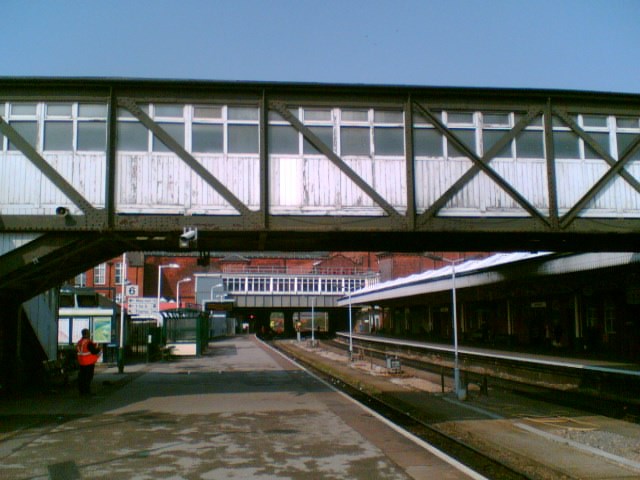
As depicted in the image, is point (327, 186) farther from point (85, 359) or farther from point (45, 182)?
point (85, 359)

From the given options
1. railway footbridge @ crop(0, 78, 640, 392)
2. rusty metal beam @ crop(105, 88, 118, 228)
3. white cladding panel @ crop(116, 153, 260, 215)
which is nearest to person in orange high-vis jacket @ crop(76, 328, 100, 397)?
railway footbridge @ crop(0, 78, 640, 392)

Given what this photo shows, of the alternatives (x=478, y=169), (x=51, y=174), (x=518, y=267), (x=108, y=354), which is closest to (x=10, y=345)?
(x=51, y=174)

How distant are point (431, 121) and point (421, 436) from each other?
284 inches

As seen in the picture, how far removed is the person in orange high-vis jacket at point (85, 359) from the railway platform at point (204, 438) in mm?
431

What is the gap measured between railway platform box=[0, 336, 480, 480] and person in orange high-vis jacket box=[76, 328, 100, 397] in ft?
1.42

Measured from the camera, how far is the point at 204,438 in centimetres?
1175

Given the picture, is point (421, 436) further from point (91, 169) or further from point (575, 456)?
point (91, 169)

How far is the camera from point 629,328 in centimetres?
3128

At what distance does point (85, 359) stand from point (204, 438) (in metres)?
7.04

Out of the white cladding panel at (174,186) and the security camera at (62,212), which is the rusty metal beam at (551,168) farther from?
the security camera at (62,212)

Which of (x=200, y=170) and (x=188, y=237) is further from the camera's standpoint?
(x=200, y=170)

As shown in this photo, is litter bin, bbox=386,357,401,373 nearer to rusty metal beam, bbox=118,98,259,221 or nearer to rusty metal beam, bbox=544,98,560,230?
rusty metal beam, bbox=544,98,560,230

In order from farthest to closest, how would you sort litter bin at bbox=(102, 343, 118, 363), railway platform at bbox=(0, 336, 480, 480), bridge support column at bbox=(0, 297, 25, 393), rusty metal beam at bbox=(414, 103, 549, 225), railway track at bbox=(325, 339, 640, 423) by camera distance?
litter bin at bbox=(102, 343, 118, 363)
bridge support column at bbox=(0, 297, 25, 393)
railway track at bbox=(325, 339, 640, 423)
rusty metal beam at bbox=(414, 103, 549, 225)
railway platform at bbox=(0, 336, 480, 480)

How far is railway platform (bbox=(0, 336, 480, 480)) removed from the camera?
30.6 feet
